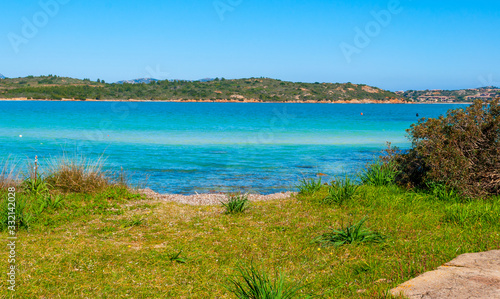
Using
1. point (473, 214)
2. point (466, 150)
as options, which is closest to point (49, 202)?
point (473, 214)

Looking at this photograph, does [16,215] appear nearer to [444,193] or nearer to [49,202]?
[49,202]

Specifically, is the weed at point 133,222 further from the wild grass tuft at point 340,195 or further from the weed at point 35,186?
the wild grass tuft at point 340,195

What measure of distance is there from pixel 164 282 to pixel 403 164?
27.5ft

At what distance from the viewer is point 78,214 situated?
9.39m

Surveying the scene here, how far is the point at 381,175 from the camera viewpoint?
37.7 ft

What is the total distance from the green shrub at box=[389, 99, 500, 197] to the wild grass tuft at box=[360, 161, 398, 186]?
86 cm

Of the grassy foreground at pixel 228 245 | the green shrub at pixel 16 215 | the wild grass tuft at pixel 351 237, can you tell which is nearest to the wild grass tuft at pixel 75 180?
the grassy foreground at pixel 228 245

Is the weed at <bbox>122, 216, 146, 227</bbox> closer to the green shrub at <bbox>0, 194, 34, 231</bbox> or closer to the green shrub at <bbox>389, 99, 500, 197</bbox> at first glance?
the green shrub at <bbox>0, 194, 34, 231</bbox>

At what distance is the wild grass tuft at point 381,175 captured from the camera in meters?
11.5

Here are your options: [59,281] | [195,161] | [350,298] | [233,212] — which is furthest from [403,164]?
[195,161]

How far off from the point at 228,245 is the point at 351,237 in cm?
220

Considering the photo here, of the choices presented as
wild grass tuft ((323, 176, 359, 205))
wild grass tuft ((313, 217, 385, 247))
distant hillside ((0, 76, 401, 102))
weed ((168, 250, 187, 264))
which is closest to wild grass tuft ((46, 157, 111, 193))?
weed ((168, 250, 187, 264))

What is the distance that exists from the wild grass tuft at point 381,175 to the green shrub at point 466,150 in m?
0.86

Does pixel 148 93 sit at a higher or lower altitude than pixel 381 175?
higher
